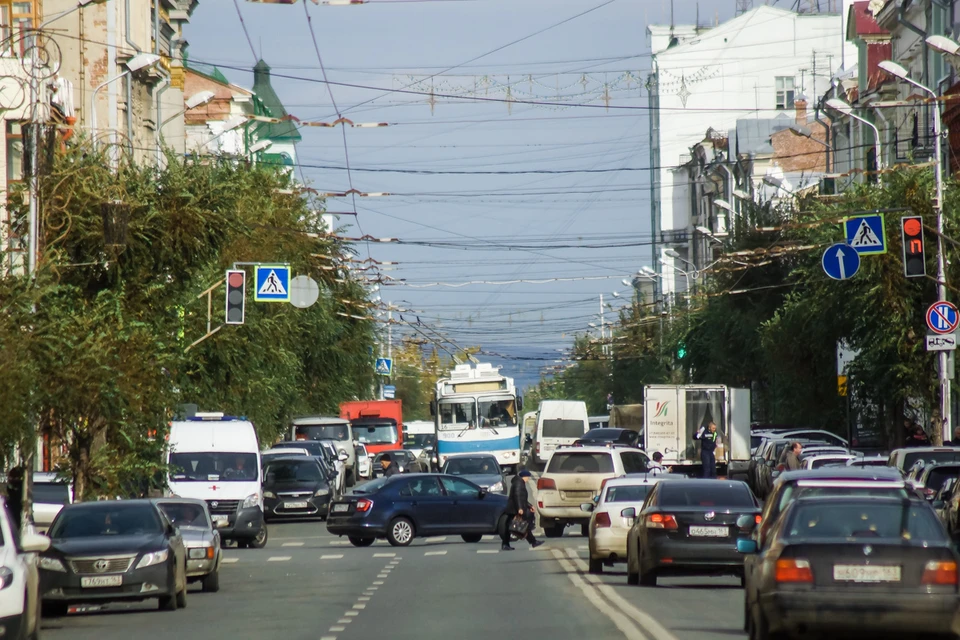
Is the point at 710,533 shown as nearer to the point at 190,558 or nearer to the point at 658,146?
the point at 190,558

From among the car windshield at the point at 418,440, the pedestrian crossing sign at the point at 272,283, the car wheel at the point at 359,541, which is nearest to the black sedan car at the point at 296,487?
the pedestrian crossing sign at the point at 272,283

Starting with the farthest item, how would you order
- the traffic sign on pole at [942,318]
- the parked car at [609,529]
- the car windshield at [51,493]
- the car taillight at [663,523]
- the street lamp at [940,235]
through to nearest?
1. the street lamp at [940,235]
2. the traffic sign on pole at [942,318]
3. the car windshield at [51,493]
4. the parked car at [609,529]
5. the car taillight at [663,523]

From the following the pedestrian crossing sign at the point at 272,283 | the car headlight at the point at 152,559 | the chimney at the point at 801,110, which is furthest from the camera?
the chimney at the point at 801,110

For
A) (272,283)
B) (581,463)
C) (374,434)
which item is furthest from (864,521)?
(374,434)

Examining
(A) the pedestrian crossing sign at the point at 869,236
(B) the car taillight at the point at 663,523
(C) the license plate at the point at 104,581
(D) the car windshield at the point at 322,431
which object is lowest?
(C) the license plate at the point at 104,581

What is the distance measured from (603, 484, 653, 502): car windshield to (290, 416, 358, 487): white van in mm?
36835

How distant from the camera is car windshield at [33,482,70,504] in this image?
2908cm

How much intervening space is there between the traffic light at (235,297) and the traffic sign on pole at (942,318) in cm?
1473

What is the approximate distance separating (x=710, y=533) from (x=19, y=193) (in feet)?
52.2

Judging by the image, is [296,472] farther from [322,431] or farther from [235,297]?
[322,431]

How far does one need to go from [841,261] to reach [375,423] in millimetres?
41623

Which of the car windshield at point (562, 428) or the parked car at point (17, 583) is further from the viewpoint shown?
the car windshield at point (562, 428)

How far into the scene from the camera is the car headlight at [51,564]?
1961cm

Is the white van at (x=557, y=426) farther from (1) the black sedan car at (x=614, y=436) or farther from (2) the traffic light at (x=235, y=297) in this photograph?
(2) the traffic light at (x=235, y=297)
